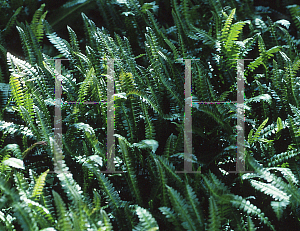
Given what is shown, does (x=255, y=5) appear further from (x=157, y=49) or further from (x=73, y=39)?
(x=73, y=39)

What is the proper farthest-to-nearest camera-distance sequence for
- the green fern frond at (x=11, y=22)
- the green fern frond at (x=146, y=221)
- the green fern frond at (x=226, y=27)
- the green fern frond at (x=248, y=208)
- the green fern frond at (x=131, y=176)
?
the green fern frond at (x=11, y=22)
the green fern frond at (x=226, y=27)
the green fern frond at (x=131, y=176)
the green fern frond at (x=248, y=208)
the green fern frond at (x=146, y=221)

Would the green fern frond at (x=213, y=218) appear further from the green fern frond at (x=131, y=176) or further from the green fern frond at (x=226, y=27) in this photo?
the green fern frond at (x=226, y=27)

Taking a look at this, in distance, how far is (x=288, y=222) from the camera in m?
1.52

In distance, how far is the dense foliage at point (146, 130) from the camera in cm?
140

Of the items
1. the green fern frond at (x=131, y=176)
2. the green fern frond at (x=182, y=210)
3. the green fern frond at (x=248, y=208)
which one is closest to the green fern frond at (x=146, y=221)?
the green fern frond at (x=182, y=210)

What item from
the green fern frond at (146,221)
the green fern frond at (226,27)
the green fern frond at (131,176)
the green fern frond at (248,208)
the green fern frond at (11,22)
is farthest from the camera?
the green fern frond at (11,22)

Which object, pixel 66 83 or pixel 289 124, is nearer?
pixel 289 124

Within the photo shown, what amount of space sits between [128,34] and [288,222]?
173 cm

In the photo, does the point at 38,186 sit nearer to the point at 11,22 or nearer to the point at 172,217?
the point at 172,217

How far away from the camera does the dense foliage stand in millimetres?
1400

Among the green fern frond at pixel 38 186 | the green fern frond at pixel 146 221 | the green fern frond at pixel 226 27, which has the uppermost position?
the green fern frond at pixel 226 27

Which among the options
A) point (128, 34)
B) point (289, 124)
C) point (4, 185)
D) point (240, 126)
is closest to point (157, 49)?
point (128, 34)

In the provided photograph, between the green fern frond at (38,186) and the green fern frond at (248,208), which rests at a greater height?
the green fern frond at (38,186)

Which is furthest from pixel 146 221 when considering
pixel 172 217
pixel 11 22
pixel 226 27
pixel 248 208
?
pixel 11 22
